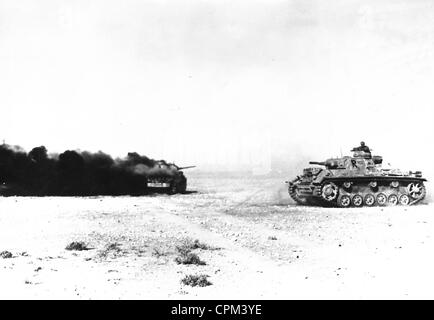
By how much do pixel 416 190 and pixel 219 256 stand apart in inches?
685

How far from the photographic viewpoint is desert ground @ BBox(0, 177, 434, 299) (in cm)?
819

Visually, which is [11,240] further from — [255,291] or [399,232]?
[399,232]

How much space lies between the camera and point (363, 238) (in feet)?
44.3

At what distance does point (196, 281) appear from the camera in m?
8.56

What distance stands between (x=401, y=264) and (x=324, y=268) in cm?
163

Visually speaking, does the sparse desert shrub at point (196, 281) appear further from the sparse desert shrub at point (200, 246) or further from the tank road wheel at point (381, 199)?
the tank road wheel at point (381, 199)

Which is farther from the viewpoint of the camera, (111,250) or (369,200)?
(369,200)

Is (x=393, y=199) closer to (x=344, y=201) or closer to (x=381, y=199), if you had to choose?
(x=381, y=199)

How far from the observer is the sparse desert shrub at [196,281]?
8.47m

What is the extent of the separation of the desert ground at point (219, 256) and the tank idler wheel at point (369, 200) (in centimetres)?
530

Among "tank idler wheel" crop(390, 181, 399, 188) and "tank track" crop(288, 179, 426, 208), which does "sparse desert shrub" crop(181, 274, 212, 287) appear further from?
"tank idler wheel" crop(390, 181, 399, 188)

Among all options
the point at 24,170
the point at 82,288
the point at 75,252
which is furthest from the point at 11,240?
the point at 24,170

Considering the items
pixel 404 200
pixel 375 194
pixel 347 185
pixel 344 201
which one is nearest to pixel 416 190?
pixel 404 200

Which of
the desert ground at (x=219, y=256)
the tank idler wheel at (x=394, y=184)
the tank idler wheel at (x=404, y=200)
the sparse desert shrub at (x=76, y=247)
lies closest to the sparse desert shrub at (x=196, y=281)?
the desert ground at (x=219, y=256)
